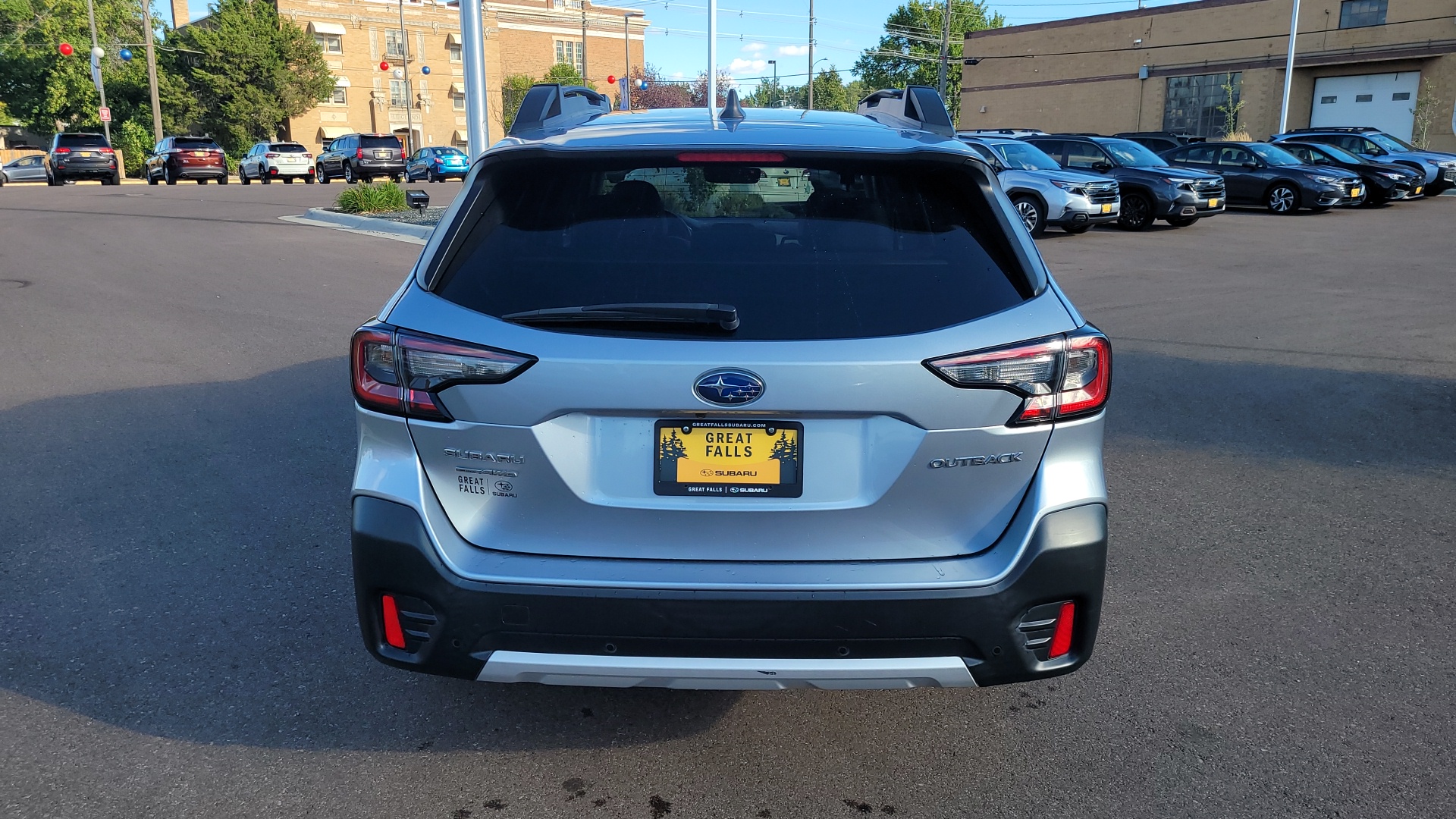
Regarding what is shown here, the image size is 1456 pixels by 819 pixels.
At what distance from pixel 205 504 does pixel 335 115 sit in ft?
248

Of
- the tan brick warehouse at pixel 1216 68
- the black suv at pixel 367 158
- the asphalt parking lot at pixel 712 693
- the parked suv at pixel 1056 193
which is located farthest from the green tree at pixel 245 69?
the asphalt parking lot at pixel 712 693

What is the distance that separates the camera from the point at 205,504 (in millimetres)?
5441

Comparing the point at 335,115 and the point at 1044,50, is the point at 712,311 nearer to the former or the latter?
the point at 1044,50

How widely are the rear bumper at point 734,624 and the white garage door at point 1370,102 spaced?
164 feet

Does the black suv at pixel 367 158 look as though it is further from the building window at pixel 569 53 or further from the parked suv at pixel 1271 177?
the building window at pixel 569 53

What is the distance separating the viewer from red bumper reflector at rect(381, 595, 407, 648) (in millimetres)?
2903

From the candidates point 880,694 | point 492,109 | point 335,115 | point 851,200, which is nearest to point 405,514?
point 851,200

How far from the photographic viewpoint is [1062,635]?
9.54ft

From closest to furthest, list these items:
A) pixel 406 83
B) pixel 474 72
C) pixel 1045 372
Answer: pixel 1045 372
pixel 474 72
pixel 406 83

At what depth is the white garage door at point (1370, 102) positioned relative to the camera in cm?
4581

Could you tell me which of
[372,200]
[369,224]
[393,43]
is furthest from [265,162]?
[393,43]

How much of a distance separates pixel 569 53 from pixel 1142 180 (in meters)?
79.0

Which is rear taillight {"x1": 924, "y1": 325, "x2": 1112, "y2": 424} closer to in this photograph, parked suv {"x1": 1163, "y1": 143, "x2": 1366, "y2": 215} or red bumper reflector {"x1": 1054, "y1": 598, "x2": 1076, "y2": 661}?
red bumper reflector {"x1": 1054, "y1": 598, "x2": 1076, "y2": 661}

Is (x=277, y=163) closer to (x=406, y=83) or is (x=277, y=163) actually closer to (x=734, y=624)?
(x=406, y=83)
